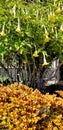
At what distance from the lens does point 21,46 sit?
8.74m

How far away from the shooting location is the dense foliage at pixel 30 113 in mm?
6949

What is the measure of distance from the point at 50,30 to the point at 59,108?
279 cm

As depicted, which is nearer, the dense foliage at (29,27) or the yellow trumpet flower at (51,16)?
the yellow trumpet flower at (51,16)

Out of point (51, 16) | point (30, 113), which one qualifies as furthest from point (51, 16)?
point (30, 113)

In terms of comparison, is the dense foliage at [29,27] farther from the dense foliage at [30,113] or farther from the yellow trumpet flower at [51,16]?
the dense foliage at [30,113]

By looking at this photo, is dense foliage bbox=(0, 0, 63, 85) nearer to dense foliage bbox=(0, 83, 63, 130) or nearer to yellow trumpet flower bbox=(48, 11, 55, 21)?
yellow trumpet flower bbox=(48, 11, 55, 21)

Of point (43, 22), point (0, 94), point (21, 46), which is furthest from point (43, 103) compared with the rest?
point (43, 22)

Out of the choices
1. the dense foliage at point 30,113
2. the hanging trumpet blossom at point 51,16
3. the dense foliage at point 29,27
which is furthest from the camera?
the dense foliage at point 29,27

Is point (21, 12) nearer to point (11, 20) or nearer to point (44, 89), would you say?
point (11, 20)

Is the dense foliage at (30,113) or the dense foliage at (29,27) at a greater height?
the dense foliage at (29,27)

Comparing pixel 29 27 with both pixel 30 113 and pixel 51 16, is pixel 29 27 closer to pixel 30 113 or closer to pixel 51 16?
pixel 51 16

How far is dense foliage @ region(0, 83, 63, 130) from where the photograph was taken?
22.8 feet

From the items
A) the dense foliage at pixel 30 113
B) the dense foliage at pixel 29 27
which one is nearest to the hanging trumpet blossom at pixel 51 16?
the dense foliage at pixel 29 27

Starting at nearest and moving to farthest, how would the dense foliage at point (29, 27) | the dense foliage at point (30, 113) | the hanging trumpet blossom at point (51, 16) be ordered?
the dense foliage at point (30, 113) < the hanging trumpet blossom at point (51, 16) < the dense foliage at point (29, 27)
